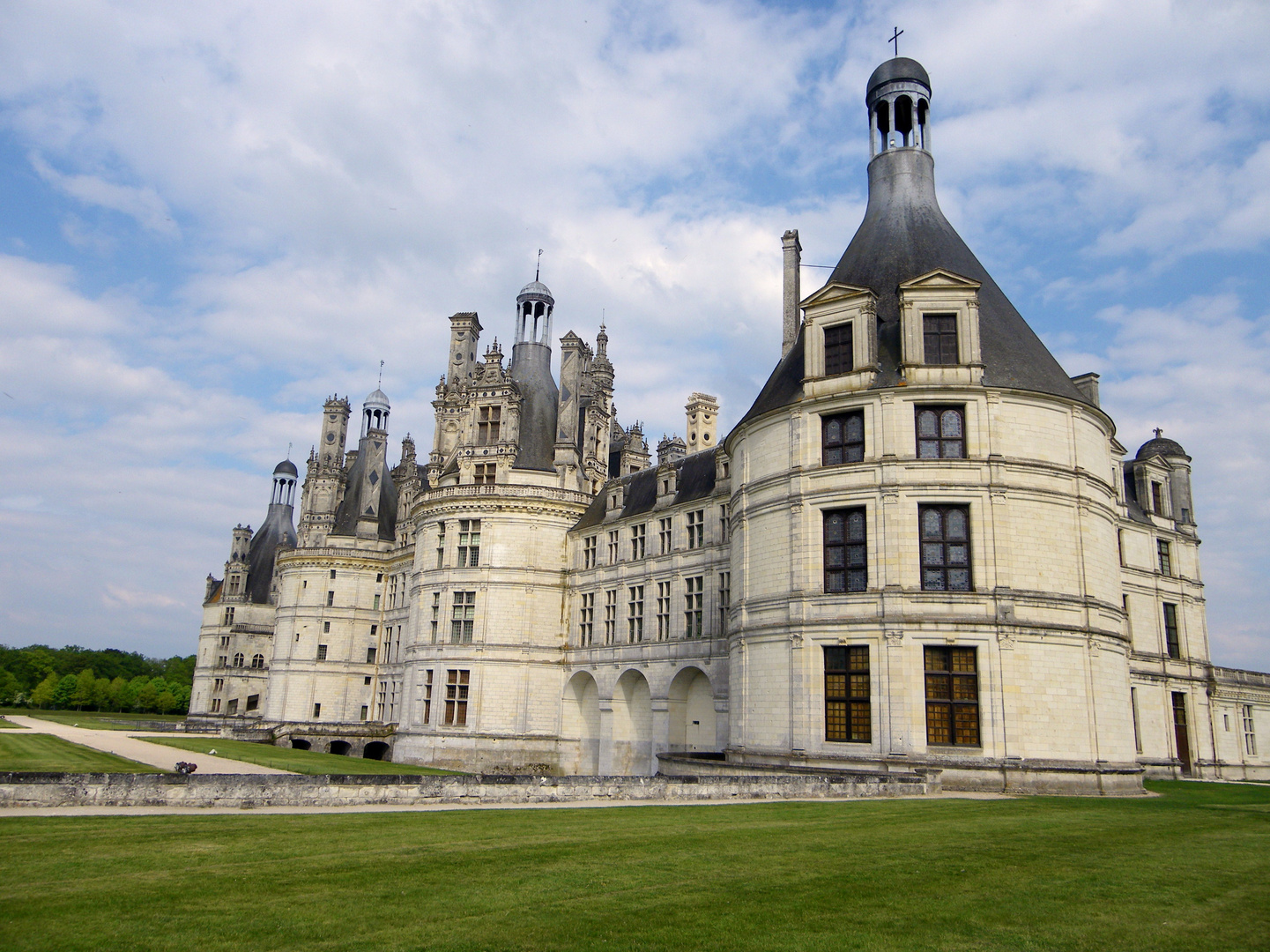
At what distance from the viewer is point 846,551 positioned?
26.8 metres

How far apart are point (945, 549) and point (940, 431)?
3.46 m

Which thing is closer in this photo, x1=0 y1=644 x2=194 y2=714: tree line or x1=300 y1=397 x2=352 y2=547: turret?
x1=300 y1=397 x2=352 y2=547: turret

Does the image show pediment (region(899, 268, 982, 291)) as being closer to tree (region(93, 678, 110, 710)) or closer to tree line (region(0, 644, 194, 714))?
tree line (region(0, 644, 194, 714))

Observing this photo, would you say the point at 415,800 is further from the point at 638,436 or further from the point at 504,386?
the point at 638,436

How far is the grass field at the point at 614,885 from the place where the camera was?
7.54 m

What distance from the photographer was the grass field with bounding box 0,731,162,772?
27406 mm

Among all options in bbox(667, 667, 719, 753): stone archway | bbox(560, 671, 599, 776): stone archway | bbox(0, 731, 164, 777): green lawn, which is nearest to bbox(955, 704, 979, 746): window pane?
bbox(667, 667, 719, 753): stone archway

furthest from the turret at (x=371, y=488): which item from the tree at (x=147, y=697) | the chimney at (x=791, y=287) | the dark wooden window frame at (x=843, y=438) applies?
the tree at (x=147, y=697)

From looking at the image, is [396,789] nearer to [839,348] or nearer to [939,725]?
[939,725]

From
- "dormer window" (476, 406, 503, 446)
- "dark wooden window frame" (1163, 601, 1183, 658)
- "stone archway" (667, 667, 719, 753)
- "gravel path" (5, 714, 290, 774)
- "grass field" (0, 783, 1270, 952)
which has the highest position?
"dormer window" (476, 406, 503, 446)

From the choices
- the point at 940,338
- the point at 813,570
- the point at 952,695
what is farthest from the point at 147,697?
the point at 940,338

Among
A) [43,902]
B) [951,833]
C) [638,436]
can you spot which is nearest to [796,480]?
[951,833]

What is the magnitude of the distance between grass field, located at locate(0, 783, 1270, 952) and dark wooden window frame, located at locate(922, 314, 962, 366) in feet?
49.9

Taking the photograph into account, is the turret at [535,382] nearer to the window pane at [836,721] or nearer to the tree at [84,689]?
the window pane at [836,721]
